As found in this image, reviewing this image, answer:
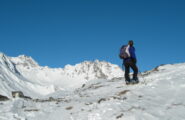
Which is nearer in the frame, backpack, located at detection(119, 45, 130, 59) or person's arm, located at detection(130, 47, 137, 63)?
backpack, located at detection(119, 45, 130, 59)

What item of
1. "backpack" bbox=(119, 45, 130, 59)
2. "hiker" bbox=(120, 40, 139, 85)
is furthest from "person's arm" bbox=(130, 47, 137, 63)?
"backpack" bbox=(119, 45, 130, 59)

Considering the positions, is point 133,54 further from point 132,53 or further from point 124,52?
point 124,52

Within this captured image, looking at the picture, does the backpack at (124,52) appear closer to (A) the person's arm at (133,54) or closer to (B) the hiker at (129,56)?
(B) the hiker at (129,56)

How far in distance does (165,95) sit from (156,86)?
2127 millimetres

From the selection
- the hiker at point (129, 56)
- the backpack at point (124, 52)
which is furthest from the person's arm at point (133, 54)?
the backpack at point (124, 52)

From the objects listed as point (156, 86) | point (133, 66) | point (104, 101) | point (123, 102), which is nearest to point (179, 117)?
point (123, 102)

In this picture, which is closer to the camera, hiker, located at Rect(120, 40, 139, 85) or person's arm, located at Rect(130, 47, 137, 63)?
hiker, located at Rect(120, 40, 139, 85)

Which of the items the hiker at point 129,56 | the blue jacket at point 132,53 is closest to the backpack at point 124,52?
the hiker at point 129,56

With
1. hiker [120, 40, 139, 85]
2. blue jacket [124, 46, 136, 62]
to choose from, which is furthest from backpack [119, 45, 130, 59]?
blue jacket [124, 46, 136, 62]

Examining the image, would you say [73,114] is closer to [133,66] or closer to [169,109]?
[169,109]

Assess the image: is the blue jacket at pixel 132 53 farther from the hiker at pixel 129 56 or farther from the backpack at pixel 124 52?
the backpack at pixel 124 52

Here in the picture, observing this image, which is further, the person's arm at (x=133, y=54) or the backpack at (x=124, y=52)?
the person's arm at (x=133, y=54)

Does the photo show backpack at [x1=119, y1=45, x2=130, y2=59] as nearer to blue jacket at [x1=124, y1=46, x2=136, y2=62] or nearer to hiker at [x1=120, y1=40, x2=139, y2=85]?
hiker at [x1=120, y1=40, x2=139, y2=85]

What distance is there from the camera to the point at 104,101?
49.0 feet
